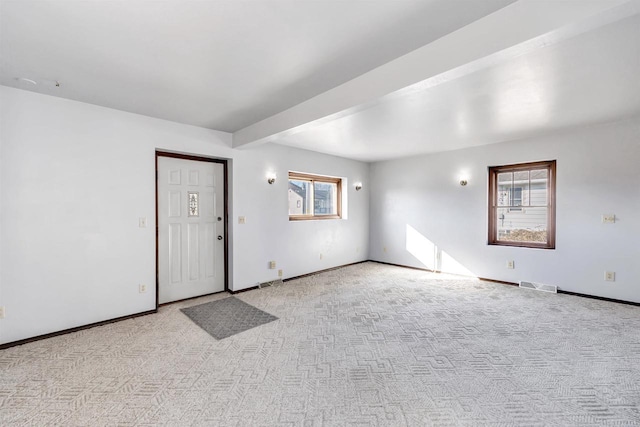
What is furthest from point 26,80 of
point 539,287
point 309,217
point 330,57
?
point 539,287

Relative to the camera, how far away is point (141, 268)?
11.8 feet

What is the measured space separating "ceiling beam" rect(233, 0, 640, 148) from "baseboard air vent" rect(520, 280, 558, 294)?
4191mm

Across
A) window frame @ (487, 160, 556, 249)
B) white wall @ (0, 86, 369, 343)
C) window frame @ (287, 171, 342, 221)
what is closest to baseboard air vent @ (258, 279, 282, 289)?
window frame @ (287, 171, 342, 221)

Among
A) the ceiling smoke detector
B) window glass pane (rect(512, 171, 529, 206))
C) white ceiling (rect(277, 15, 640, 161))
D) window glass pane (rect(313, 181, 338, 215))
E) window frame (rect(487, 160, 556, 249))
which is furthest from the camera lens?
window glass pane (rect(313, 181, 338, 215))

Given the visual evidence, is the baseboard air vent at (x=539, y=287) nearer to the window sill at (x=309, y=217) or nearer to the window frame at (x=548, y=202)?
the window frame at (x=548, y=202)

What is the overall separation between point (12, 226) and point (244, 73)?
273 cm

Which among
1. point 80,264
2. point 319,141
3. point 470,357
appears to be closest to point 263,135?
point 319,141

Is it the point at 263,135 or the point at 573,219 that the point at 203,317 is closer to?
the point at 263,135

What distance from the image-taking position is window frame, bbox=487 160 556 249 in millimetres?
4530

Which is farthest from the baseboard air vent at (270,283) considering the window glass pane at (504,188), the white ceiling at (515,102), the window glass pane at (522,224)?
the window glass pane at (504,188)

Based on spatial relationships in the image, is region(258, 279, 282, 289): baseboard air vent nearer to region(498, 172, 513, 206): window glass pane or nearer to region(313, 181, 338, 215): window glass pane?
region(313, 181, 338, 215): window glass pane

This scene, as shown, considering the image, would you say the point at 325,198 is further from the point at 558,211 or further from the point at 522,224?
the point at 558,211

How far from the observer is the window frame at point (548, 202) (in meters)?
4.53

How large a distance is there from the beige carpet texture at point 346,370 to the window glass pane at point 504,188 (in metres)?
1.95
